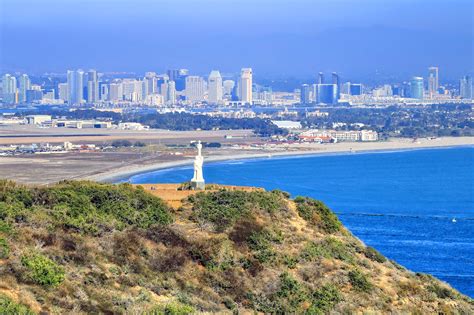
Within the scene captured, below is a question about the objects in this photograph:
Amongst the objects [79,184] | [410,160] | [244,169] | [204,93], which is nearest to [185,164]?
[244,169]

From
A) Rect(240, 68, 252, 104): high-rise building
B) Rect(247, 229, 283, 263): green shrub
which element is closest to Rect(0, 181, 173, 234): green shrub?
Rect(247, 229, 283, 263): green shrub

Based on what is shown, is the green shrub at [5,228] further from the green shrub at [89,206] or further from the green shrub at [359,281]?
the green shrub at [359,281]

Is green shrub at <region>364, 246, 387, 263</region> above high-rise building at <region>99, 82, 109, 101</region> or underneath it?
underneath

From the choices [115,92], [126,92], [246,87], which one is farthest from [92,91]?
[246,87]

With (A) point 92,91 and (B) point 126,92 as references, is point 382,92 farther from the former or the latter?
(A) point 92,91

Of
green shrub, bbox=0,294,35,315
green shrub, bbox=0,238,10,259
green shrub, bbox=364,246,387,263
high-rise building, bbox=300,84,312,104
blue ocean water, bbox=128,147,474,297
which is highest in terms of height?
high-rise building, bbox=300,84,312,104

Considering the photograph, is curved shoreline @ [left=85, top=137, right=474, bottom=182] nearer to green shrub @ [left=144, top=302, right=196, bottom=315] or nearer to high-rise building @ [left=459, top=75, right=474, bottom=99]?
green shrub @ [left=144, top=302, right=196, bottom=315]
